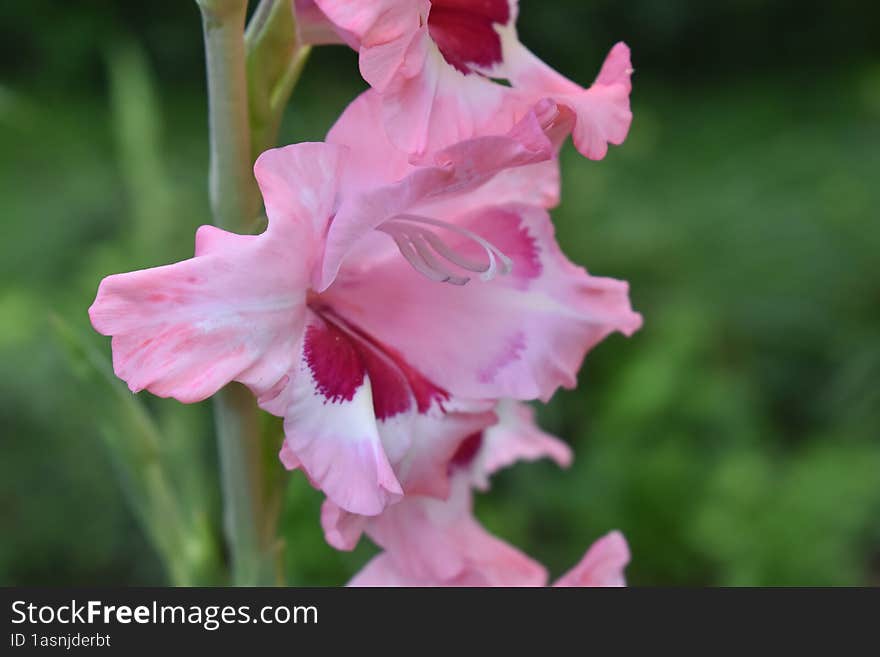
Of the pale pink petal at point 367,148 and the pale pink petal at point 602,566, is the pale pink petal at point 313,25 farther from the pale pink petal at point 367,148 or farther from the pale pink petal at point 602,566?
the pale pink petal at point 602,566

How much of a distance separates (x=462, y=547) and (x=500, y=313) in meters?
0.21

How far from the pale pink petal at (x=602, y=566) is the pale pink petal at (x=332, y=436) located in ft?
0.83

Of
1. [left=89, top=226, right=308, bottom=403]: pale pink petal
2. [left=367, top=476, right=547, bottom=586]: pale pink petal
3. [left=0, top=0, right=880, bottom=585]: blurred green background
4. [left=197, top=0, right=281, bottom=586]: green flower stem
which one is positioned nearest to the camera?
[left=89, top=226, right=308, bottom=403]: pale pink petal

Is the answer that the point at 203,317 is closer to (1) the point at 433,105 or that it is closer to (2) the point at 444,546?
(1) the point at 433,105

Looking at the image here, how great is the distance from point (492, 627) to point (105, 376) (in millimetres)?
361

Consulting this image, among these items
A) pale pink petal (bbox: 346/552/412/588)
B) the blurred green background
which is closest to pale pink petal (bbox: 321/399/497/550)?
pale pink petal (bbox: 346/552/412/588)

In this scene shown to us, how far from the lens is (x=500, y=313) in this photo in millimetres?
727

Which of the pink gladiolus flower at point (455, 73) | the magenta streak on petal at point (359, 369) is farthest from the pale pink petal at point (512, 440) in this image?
the pink gladiolus flower at point (455, 73)

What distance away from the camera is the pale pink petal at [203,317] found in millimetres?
550

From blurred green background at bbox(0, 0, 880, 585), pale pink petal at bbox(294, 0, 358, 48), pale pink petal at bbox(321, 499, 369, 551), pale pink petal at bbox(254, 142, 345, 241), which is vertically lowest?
pale pink petal at bbox(321, 499, 369, 551)

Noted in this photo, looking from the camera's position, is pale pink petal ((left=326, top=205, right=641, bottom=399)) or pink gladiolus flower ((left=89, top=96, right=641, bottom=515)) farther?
pale pink petal ((left=326, top=205, right=641, bottom=399))

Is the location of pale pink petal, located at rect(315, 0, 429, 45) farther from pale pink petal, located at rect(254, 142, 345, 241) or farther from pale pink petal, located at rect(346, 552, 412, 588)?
pale pink petal, located at rect(346, 552, 412, 588)

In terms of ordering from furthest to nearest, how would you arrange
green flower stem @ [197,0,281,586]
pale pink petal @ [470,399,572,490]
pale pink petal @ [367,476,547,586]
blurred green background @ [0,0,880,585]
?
blurred green background @ [0,0,880,585] → pale pink petal @ [470,399,572,490] → pale pink petal @ [367,476,547,586] → green flower stem @ [197,0,281,586]

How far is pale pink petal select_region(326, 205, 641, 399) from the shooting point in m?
0.70
